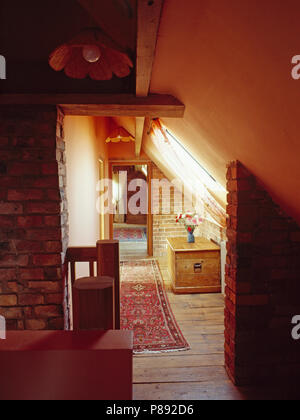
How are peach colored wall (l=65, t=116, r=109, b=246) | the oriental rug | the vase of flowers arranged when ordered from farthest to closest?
the oriental rug → the vase of flowers → peach colored wall (l=65, t=116, r=109, b=246)

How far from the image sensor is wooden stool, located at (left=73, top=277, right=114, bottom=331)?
108cm

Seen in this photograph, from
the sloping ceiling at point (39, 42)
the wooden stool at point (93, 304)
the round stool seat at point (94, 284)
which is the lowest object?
the wooden stool at point (93, 304)

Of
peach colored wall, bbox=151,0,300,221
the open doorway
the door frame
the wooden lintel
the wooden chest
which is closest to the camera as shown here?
peach colored wall, bbox=151,0,300,221

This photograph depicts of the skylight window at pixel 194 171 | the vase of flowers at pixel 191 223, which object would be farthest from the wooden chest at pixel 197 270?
the skylight window at pixel 194 171

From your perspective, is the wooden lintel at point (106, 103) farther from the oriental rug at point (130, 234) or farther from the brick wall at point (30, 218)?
the oriental rug at point (130, 234)

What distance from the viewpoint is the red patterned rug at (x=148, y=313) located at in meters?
2.91

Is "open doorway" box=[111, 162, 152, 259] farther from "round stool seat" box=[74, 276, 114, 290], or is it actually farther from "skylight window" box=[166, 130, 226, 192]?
"round stool seat" box=[74, 276, 114, 290]

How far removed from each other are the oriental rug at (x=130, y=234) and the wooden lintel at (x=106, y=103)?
670 cm

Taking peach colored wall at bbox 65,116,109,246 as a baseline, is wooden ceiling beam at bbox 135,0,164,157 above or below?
above

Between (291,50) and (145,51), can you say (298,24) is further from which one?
(145,51)

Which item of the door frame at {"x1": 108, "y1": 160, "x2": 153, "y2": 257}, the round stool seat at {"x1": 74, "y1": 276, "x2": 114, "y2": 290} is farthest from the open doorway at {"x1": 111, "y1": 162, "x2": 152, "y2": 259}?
the round stool seat at {"x1": 74, "y1": 276, "x2": 114, "y2": 290}

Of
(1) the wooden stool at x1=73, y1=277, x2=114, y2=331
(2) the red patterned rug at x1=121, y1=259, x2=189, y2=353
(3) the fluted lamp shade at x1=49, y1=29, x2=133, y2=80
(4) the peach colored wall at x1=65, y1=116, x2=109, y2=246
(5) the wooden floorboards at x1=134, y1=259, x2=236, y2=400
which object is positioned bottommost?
(5) the wooden floorboards at x1=134, y1=259, x2=236, y2=400

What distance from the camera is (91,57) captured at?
1368 millimetres

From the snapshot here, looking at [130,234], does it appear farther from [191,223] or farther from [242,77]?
[242,77]
